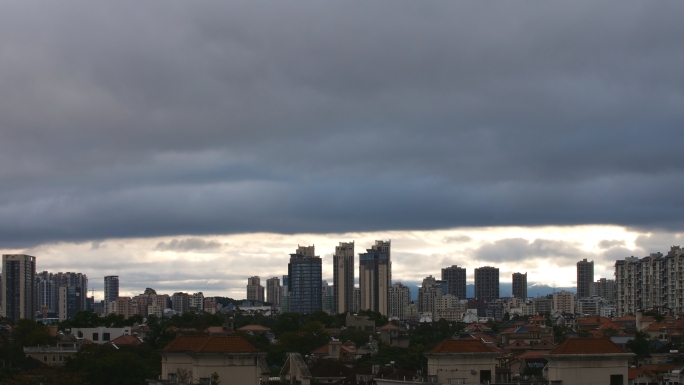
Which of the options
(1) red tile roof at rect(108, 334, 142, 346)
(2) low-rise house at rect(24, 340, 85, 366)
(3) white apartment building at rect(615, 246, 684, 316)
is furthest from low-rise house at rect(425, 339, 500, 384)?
(3) white apartment building at rect(615, 246, 684, 316)

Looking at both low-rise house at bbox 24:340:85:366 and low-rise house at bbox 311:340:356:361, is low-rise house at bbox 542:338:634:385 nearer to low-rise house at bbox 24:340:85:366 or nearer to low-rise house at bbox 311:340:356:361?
low-rise house at bbox 311:340:356:361

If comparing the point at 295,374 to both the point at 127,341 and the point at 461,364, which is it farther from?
the point at 127,341

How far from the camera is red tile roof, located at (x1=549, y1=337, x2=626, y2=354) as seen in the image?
38.0 metres

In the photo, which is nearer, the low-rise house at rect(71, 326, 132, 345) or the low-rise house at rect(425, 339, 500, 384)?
the low-rise house at rect(425, 339, 500, 384)

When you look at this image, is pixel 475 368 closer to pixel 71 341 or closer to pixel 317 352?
pixel 317 352

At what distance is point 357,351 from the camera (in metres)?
106

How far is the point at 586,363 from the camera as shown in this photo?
3797 cm

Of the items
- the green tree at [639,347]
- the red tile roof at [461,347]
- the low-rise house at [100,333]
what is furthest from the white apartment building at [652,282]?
the red tile roof at [461,347]

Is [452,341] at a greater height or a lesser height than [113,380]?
greater

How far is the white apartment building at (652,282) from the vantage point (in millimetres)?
147500

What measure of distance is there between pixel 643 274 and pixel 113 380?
114780 millimetres

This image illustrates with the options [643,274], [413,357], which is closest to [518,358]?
[413,357]

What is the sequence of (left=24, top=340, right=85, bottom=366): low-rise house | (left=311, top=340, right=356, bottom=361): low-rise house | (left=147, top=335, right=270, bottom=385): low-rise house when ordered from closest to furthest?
(left=147, top=335, right=270, bottom=385): low-rise house → (left=24, top=340, right=85, bottom=366): low-rise house → (left=311, top=340, right=356, bottom=361): low-rise house

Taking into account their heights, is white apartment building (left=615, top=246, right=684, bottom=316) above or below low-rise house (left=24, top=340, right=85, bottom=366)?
above
